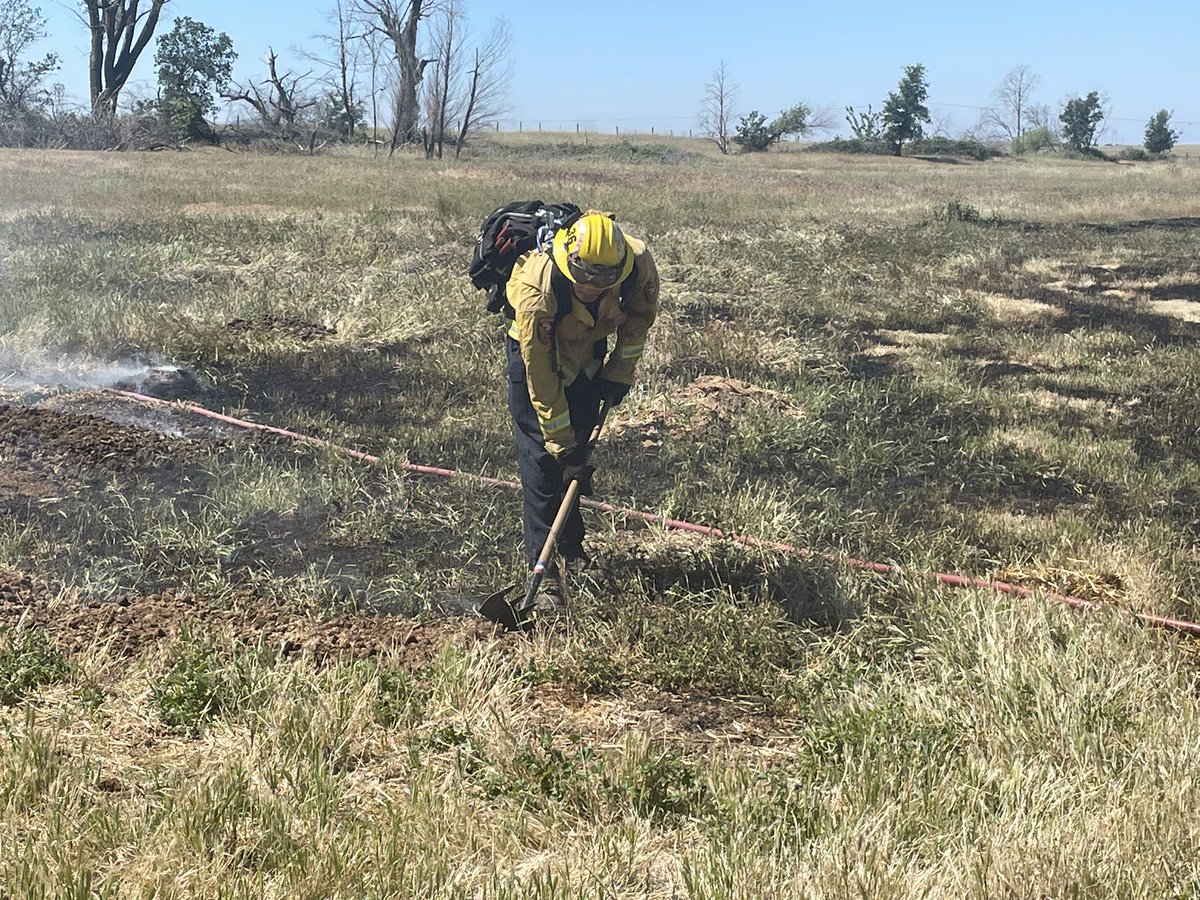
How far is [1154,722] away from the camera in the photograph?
3482mm

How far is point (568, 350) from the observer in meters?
4.76

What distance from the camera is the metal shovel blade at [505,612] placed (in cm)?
461

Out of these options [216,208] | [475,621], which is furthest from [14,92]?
[475,621]

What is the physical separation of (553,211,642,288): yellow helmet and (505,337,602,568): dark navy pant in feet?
2.20

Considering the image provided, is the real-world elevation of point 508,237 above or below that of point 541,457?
above

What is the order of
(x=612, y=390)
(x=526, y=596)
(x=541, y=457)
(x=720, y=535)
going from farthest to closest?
(x=720, y=535)
(x=612, y=390)
(x=541, y=457)
(x=526, y=596)

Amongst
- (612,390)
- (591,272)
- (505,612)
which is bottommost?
(505,612)

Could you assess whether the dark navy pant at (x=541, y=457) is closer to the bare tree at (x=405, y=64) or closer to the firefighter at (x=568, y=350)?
the firefighter at (x=568, y=350)

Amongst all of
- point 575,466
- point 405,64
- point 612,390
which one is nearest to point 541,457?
point 575,466

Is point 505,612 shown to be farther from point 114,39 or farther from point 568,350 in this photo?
point 114,39

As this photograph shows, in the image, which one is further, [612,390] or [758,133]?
[758,133]

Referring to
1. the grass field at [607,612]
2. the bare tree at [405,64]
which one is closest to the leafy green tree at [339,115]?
the bare tree at [405,64]

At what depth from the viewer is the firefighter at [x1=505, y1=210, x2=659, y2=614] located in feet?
14.2

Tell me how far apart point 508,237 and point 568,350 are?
0.57 meters
